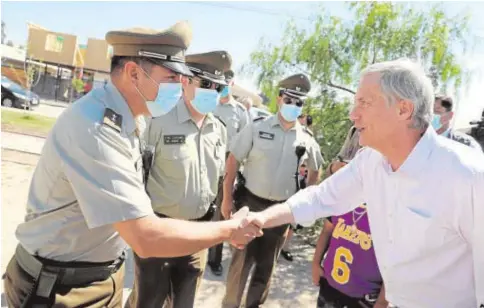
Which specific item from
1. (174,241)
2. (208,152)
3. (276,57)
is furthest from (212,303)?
(276,57)

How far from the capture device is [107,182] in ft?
5.48

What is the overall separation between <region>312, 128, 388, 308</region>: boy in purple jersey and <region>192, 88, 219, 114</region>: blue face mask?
1.21 m

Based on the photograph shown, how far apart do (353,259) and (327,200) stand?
15.1 inches

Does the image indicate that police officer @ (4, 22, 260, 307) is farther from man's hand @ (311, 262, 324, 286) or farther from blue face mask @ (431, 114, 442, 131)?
blue face mask @ (431, 114, 442, 131)

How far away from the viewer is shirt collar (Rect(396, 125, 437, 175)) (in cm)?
172

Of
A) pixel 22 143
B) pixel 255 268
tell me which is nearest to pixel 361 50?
pixel 255 268

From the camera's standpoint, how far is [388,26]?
21.3ft

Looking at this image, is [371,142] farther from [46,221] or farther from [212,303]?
[212,303]

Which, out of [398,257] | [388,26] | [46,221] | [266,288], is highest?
[388,26]

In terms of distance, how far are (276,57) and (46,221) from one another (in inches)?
239

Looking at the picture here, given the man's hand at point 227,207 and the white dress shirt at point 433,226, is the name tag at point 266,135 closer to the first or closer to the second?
the man's hand at point 227,207

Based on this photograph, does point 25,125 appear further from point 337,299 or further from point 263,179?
point 337,299

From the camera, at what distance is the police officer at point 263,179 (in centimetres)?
385

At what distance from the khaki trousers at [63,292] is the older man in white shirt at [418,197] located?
1.21 m
